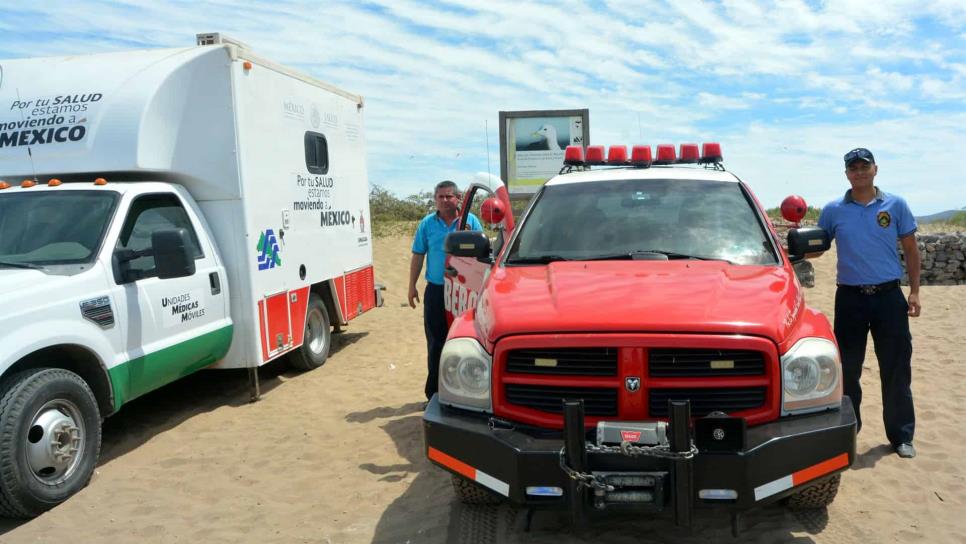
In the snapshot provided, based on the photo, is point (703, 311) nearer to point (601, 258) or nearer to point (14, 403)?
point (601, 258)

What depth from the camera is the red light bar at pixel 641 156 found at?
5.71m

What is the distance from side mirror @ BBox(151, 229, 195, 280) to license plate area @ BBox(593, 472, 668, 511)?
347cm

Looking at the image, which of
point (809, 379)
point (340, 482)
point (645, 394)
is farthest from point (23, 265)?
→ point (809, 379)

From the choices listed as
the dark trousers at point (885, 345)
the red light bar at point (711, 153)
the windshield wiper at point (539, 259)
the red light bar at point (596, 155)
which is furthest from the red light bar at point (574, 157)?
the dark trousers at point (885, 345)

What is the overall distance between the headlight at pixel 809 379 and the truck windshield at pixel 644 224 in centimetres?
95

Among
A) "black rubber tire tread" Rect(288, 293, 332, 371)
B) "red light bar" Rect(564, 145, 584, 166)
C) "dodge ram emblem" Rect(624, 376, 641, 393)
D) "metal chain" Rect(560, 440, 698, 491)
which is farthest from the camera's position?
"black rubber tire tread" Rect(288, 293, 332, 371)

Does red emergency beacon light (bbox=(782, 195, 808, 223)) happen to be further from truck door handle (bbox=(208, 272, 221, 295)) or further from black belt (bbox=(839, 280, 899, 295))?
truck door handle (bbox=(208, 272, 221, 295))

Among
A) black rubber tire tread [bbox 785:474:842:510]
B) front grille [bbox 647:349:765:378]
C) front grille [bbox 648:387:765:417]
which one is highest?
front grille [bbox 647:349:765:378]

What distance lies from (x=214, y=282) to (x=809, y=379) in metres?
4.81

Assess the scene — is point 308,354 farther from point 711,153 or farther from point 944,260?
point 944,260

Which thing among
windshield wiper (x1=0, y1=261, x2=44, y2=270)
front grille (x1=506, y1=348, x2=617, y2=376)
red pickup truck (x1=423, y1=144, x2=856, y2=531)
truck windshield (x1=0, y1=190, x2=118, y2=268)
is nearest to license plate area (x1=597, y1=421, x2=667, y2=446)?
red pickup truck (x1=423, y1=144, x2=856, y2=531)

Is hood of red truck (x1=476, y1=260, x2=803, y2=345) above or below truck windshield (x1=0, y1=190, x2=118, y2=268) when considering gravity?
below

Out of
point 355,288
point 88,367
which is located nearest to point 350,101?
point 355,288

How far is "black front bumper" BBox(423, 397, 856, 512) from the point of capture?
3.02 meters
